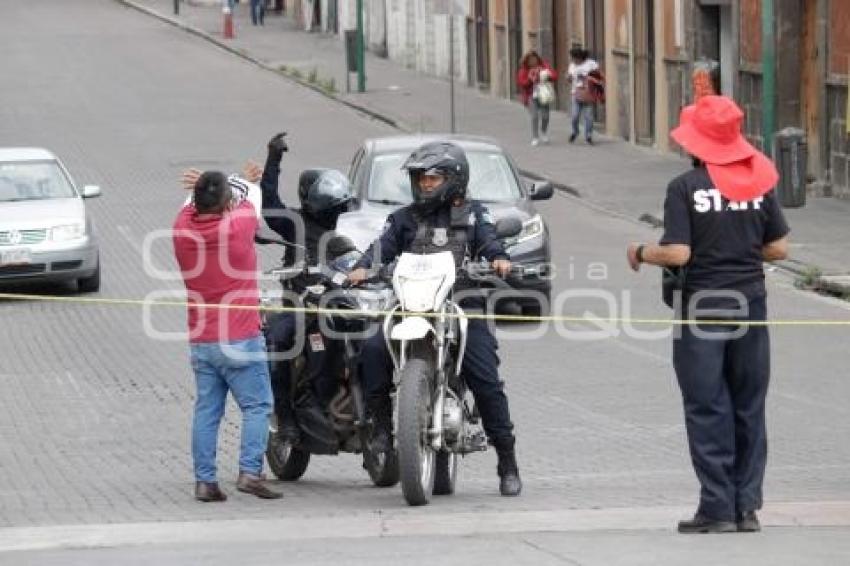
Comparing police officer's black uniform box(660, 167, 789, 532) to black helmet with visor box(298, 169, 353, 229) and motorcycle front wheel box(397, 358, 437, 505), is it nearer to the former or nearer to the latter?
motorcycle front wheel box(397, 358, 437, 505)

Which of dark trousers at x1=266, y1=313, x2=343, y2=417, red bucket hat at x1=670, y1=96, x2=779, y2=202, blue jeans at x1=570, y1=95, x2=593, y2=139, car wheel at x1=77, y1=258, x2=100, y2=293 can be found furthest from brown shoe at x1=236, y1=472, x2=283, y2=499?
blue jeans at x1=570, y1=95, x2=593, y2=139

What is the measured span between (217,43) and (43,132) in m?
19.2

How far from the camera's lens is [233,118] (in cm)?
4444

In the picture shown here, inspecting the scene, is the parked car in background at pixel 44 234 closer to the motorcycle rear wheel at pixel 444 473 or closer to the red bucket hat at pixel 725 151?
the motorcycle rear wheel at pixel 444 473

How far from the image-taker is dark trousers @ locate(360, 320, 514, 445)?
37.9ft

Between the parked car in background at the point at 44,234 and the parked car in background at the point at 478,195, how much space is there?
3236 mm

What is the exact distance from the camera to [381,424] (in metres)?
11.8

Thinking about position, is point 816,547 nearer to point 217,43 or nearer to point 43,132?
point 43,132

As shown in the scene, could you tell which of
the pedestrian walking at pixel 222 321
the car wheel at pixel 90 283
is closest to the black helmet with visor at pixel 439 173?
the pedestrian walking at pixel 222 321

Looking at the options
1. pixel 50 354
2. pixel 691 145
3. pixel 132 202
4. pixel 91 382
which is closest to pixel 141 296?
pixel 50 354

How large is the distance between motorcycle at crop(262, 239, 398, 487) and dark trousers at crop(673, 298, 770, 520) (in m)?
1.96

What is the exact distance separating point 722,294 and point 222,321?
9.11 ft

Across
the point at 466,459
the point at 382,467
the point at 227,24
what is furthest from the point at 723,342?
the point at 227,24

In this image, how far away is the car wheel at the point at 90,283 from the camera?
24.1 metres
